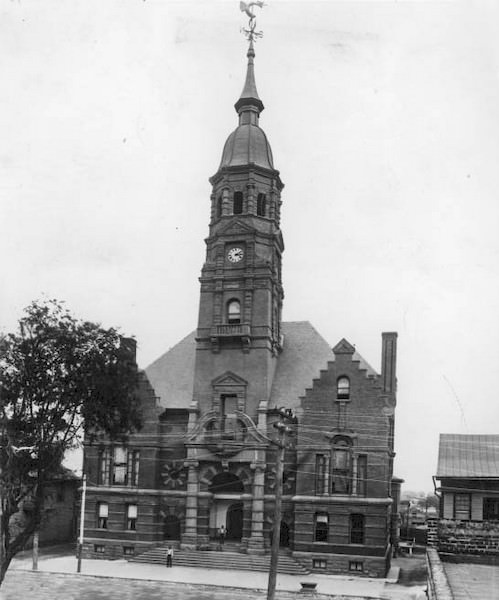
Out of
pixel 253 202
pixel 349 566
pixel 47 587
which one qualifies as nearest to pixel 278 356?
pixel 253 202

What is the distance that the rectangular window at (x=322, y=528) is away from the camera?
→ 41.9 m

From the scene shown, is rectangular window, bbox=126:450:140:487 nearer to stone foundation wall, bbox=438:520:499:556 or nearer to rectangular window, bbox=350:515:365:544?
rectangular window, bbox=350:515:365:544

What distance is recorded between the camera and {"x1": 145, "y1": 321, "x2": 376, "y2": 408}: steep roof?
151 feet

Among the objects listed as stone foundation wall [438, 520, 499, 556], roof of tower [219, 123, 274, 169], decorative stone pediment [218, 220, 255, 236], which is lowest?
stone foundation wall [438, 520, 499, 556]

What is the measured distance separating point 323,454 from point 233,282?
12433 mm

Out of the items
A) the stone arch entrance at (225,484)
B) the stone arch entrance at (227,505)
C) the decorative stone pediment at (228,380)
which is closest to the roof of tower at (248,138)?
the decorative stone pediment at (228,380)

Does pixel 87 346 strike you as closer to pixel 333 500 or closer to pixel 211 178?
pixel 333 500

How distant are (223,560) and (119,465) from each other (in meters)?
9.45

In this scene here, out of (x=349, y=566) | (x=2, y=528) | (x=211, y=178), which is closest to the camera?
(x=2, y=528)

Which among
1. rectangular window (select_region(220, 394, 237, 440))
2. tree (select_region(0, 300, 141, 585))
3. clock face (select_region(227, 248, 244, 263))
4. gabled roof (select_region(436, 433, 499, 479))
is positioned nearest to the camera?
tree (select_region(0, 300, 141, 585))

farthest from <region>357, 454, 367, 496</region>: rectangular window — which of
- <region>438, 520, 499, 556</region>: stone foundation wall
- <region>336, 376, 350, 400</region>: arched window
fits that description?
<region>438, 520, 499, 556</region>: stone foundation wall

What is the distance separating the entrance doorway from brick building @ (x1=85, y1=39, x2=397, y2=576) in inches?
3.5

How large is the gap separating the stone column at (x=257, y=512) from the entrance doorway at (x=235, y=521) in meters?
2.59

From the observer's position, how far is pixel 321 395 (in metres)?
43.2
